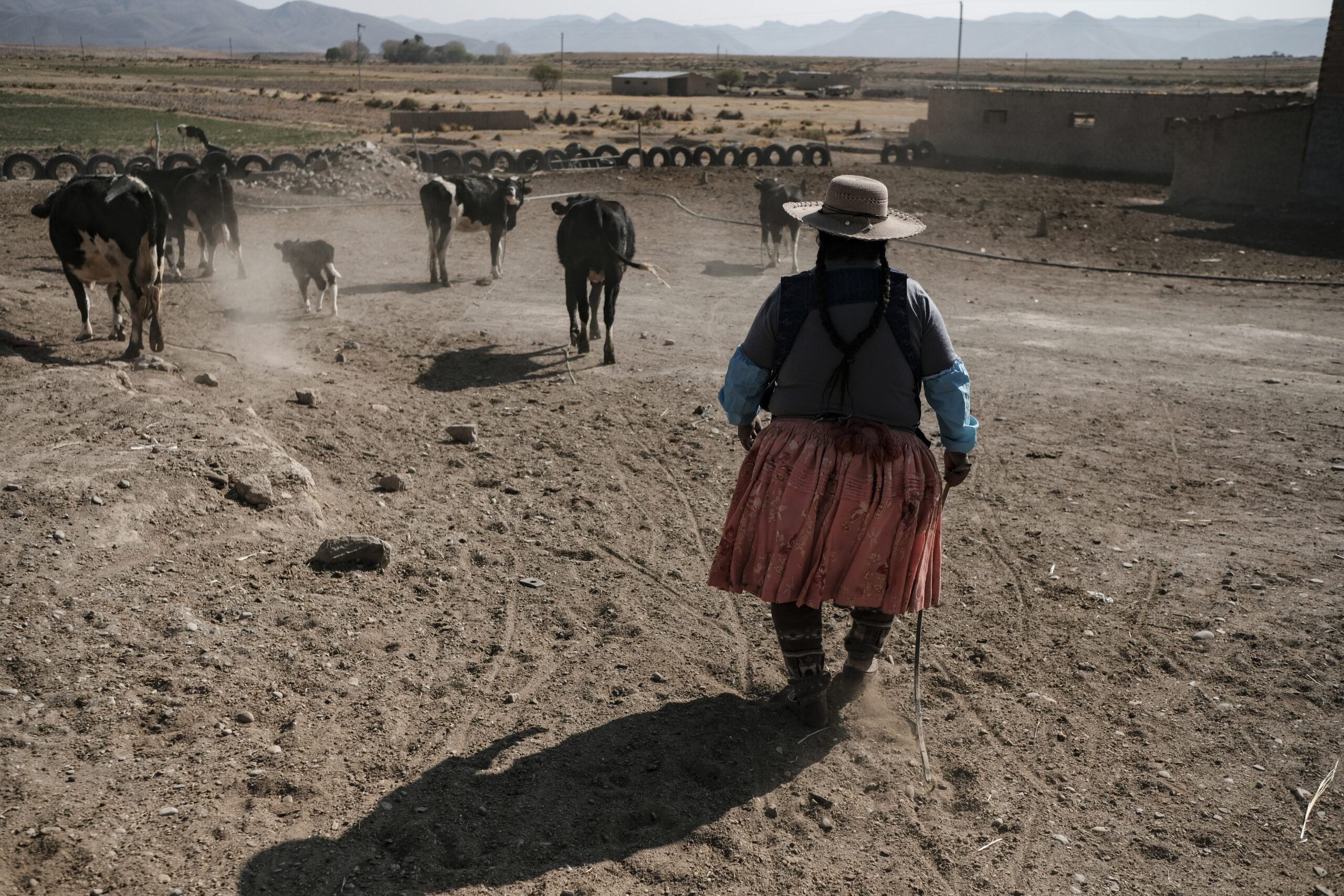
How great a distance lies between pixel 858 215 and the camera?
3.75 meters

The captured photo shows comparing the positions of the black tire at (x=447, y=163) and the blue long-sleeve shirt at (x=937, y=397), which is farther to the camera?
the black tire at (x=447, y=163)

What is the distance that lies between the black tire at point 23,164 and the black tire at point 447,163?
27.4 ft

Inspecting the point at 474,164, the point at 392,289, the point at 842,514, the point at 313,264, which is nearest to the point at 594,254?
the point at 313,264

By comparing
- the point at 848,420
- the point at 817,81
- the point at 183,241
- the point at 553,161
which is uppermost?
the point at 817,81

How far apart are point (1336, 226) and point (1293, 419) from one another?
488 inches

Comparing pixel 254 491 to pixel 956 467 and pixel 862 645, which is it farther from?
pixel 956 467

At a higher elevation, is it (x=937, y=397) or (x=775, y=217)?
(x=775, y=217)

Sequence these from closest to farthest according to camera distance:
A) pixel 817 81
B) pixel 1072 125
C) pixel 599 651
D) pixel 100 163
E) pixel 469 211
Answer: pixel 599 651, pixel 469 211, pixel 100 163, pixel 1072 125, pixel 817 81

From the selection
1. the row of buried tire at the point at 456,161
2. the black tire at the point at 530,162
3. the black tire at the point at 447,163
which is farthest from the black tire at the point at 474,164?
the black tire at the point at 530,162

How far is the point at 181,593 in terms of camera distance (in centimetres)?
484

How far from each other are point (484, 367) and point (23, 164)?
1929 cm

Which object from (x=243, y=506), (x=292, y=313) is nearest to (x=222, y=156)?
(x=292, y=313)

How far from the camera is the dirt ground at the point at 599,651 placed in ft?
11.5

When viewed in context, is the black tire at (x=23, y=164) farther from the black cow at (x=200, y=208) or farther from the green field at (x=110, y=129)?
the black cow at (x=200, y=208)
